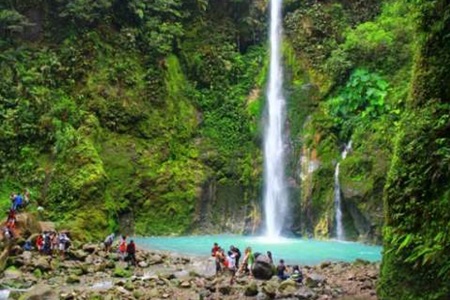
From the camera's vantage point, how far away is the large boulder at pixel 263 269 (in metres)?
14.5

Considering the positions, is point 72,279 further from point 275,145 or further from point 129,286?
point 275,145

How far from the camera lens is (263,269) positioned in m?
14.5

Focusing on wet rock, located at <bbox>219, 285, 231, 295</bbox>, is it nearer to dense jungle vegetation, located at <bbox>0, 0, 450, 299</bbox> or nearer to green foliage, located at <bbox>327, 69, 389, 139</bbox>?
dense jungle vegetation, located at <bbox>0, 0, 450, 299</bbox>

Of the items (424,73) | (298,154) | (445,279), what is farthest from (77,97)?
(445,279)

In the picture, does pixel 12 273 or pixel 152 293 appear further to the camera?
pixel 12 273

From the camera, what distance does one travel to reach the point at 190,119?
94.9ft

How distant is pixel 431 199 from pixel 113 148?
19.7m

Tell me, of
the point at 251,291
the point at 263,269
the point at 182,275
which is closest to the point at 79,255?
the point at 182,275

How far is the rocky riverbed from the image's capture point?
12539mm

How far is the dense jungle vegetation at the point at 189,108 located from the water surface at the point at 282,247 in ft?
3.15

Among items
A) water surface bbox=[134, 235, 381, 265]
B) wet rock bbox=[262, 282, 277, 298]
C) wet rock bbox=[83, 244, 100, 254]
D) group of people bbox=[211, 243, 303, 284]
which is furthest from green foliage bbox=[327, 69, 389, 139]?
wet rock bbox=[262, 282, 277, 298]

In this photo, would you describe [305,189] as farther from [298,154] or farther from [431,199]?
[431,199]

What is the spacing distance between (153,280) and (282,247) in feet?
26.0

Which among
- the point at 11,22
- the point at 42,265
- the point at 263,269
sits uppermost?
the point at 11,22
